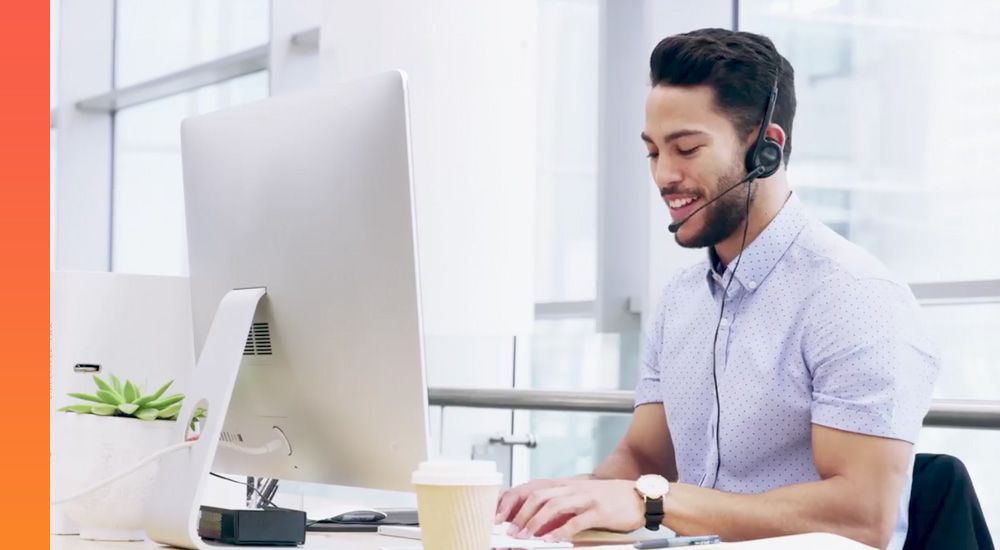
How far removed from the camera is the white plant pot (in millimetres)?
1360

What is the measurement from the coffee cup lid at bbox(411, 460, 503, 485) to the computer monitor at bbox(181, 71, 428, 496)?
0.21 m

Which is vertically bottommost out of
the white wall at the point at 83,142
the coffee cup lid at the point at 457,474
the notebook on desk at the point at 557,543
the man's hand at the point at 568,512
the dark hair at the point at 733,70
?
the notebook on desk at the point at 557,543

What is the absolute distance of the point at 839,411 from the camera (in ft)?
5.04

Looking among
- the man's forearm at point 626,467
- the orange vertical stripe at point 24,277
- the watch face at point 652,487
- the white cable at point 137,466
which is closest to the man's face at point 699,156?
the man's forearm at point 626,467

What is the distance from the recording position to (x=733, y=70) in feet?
5.80

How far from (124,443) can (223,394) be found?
154mm

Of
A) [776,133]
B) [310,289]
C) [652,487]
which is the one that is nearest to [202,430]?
[310,289]

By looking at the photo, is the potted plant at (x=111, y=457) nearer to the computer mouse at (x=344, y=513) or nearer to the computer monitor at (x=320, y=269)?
the computer monitor at (x=320, y=269)

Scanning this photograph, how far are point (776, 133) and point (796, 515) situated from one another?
1.91 ft

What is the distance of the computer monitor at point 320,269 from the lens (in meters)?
1.21

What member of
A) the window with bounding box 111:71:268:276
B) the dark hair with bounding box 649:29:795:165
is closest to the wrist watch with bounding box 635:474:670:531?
the dark hair with bounding box 649:29:795:165

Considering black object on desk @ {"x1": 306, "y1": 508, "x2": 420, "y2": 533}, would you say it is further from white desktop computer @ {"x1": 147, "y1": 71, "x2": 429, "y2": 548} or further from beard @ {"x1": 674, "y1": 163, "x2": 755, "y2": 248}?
beard @ {"x1": 674, "y1": 163, "x2": 755, "y2": 248}

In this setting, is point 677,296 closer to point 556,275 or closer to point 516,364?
point 516,364

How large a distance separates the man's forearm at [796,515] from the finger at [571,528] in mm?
209
